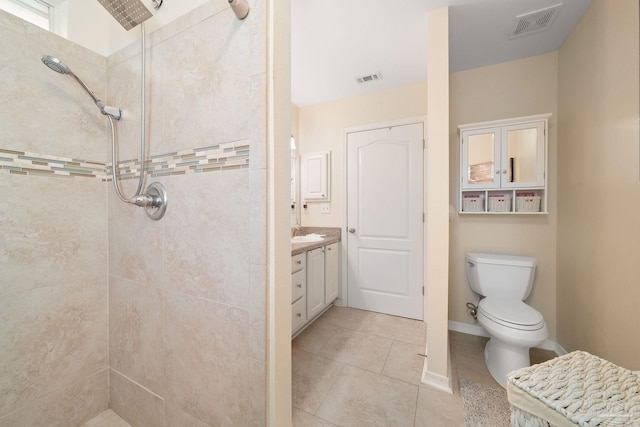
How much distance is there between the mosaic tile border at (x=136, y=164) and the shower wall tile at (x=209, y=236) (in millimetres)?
43

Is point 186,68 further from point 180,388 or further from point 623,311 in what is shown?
point 623,311

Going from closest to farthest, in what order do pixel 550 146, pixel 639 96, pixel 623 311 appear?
pixel 639 96, pixel 623 311, pixel 550 146

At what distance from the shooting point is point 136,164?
1114 mm

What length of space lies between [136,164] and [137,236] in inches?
14.1

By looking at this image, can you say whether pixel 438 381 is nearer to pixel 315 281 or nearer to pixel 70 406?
pixel 315 281

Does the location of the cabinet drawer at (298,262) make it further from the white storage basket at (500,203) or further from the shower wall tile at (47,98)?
the white storage basket at (500,203)

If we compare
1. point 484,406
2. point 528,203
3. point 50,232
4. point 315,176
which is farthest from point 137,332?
point 528,203

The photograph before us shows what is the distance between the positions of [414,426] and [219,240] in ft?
4.65

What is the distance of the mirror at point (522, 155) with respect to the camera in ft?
5.99

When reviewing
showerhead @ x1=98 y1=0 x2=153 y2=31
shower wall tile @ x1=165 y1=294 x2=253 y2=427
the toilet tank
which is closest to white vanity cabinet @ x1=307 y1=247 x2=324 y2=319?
shower wall tile @ x1=165 y1=294 x2=253 y2=427

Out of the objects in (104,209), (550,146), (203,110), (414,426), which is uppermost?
(550,146)

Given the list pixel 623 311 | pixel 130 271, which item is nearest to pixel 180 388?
pixel 130 271

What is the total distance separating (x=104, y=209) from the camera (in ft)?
4.07

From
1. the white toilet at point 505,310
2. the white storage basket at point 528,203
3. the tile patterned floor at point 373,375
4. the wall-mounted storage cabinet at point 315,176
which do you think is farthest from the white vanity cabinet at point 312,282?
the white storage basket at point 528,203
